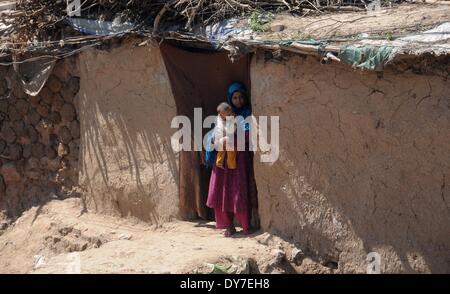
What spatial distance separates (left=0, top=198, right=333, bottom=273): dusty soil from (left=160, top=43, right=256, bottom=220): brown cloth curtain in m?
0.24

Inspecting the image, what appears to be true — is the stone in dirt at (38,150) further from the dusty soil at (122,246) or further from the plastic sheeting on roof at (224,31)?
the plastic sheeting on roof at (224,31)

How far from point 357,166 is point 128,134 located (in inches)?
99.4

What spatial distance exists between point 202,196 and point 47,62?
7.03ft

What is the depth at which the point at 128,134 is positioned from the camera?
7.99m

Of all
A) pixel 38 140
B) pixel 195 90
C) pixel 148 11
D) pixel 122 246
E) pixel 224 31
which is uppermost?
pixel 148 11

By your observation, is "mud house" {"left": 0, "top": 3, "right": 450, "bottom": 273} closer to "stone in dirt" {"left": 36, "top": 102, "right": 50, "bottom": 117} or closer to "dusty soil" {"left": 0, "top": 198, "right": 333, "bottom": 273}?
"stone in dirt" {"left": 36, "top": 102, "right": 50, "bottom": 117}

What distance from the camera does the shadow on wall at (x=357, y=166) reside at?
5906 mm

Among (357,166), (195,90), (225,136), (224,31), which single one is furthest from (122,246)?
(357,166)

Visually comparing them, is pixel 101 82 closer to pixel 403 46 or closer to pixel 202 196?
pixel 202 196

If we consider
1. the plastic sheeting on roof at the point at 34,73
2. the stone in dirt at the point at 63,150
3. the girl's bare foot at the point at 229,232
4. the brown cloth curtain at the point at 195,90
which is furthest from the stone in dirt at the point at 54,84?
the girl's bare foot at the point at 229,232

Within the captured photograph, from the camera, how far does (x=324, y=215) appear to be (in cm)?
660

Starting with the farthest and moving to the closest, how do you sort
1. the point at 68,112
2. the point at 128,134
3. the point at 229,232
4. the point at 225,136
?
1. the point at 68,112
2. the point at 128,134
3. the point at 229,232
4. the point at 225,136

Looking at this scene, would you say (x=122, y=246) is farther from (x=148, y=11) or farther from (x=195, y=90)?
(x=148, y=11)

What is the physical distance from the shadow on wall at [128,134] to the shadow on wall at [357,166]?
109 centimetres
